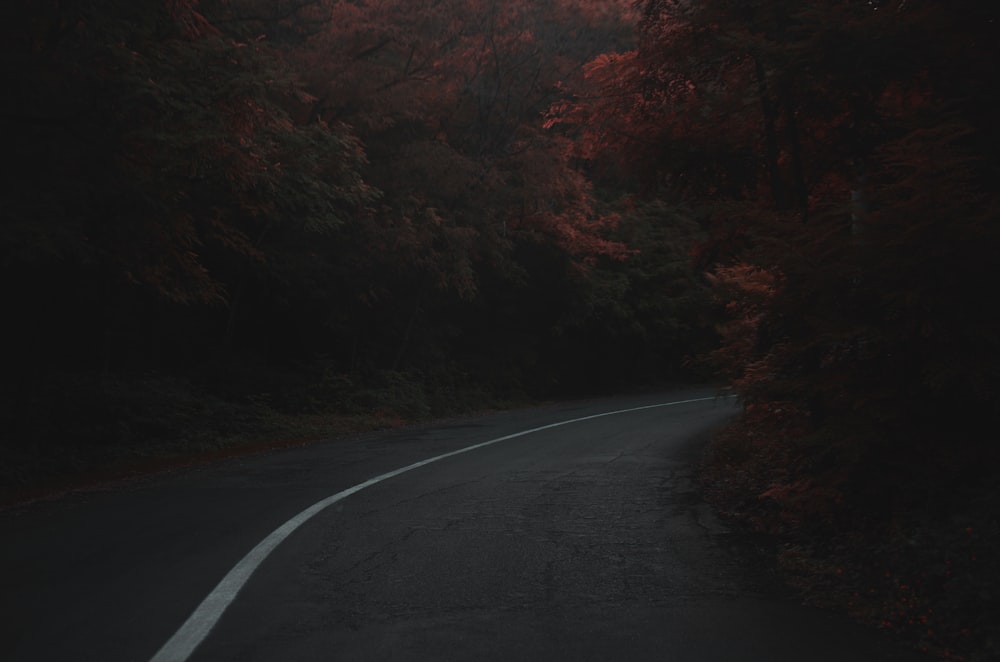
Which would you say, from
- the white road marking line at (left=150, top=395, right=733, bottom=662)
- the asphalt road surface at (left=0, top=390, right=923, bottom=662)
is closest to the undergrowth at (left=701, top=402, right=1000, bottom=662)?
the asphalt road surface at (left=0, top=390, right=923, bottom=662)

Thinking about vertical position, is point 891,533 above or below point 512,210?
below

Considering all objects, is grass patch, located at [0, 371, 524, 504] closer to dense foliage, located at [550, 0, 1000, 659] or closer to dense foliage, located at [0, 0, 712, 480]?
dense foliage, located at [0, 0, 712, 480]

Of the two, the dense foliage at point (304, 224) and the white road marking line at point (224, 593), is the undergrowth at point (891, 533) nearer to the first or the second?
the white road marking line at point (224, 593)

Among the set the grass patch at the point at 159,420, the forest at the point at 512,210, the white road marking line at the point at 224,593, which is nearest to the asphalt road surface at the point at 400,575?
the white road marking line at the point at 224,593

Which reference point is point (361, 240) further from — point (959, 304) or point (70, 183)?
point (959, 304)

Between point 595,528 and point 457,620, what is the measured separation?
121 inches

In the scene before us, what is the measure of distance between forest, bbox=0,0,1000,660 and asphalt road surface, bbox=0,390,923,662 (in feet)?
2.61

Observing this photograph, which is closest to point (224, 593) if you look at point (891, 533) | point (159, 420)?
point (891, 533)

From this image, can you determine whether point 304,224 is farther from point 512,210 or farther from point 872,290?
point 872,290

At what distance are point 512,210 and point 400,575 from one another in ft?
71.3

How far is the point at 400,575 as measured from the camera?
6.67m

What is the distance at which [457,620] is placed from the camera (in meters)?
5.57

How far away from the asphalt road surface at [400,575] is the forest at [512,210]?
2.61ft

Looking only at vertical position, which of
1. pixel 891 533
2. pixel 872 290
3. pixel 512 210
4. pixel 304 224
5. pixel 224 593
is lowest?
pixel 891 533
